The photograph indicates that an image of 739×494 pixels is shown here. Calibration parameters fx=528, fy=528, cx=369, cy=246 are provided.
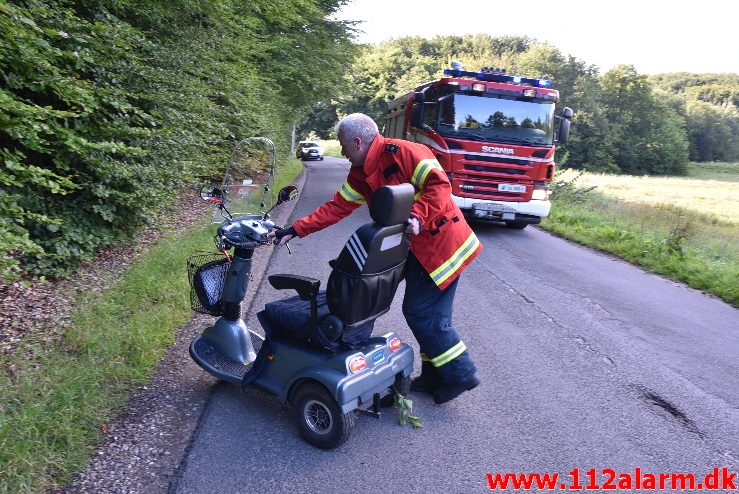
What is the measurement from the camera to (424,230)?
11.4 feet

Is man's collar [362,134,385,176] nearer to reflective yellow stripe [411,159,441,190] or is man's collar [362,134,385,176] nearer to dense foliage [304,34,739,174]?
reflective yellow stripe [411,159,441,190]

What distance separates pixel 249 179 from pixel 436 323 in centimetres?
192

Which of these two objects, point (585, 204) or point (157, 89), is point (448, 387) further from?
point (585, 204)

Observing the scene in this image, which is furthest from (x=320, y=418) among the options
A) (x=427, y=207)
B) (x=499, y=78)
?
(x=499, y=78)

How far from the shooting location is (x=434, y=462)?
3.10m

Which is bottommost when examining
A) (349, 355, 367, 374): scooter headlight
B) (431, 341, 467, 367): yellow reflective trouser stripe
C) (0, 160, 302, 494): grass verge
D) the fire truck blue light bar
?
(0, 160, 302, 494): grass verge

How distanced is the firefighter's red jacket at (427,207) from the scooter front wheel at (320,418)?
1.02 m

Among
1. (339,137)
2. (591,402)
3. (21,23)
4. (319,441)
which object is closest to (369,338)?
(319,441)

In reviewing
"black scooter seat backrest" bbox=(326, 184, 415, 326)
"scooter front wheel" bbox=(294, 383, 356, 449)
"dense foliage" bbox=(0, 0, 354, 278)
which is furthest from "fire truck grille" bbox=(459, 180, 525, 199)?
"scooter front wheel" bbox=(294, 383, 356, 449)

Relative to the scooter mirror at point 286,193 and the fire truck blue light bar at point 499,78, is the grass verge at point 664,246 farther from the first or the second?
the scooter mirror at point 286,193

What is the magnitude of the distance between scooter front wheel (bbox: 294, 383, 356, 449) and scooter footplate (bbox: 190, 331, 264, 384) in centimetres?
54

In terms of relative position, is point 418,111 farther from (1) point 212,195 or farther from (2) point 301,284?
(2) point 301,284

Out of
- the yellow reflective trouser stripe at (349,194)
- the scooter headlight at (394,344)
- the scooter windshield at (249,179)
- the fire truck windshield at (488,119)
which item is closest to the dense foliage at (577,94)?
the fire truck windshield at (488,119)

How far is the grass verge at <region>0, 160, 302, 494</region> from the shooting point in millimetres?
2691
